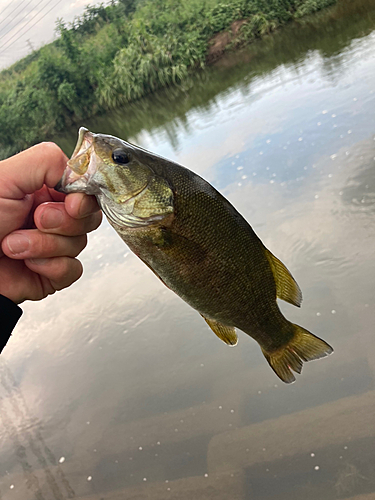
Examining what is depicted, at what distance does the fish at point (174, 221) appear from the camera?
1.49m

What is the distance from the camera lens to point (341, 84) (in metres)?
8.24

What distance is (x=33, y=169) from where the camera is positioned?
5.54ft

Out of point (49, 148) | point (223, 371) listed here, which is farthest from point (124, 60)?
point (49, 148)

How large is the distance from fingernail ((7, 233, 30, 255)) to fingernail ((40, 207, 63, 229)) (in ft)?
0.41

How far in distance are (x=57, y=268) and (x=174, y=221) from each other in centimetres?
68

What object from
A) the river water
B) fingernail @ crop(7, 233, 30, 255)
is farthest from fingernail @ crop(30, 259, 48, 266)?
the river water

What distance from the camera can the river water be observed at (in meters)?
3.06

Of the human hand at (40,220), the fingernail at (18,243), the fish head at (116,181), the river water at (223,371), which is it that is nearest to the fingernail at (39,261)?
the human hand at (40,220)

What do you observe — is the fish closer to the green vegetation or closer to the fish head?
the fish head

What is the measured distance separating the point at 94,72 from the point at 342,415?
996 inches

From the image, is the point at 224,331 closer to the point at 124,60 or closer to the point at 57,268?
the point at 57,268

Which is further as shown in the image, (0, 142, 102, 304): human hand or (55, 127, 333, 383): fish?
(0, 142, 102, 304): human hand

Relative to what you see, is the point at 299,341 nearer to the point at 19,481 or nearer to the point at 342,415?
the point at 342,415

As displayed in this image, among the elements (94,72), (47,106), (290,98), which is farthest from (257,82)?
(47,106)
